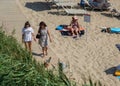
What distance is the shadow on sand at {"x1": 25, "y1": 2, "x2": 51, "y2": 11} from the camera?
1952 centimetres

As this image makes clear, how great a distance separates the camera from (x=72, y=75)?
10.6 metres

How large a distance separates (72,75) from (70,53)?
2.33m

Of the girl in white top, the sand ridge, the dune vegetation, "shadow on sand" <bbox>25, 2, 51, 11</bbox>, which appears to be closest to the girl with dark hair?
the girl in white top

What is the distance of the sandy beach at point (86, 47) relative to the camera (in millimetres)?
11188

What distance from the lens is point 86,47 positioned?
537 inches

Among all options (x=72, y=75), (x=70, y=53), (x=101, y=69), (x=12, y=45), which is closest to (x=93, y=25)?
(x=70, y=53)

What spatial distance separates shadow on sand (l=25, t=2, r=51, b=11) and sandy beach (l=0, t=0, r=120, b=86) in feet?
0.75

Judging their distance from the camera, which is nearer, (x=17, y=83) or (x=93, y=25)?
(x=17, y=83)

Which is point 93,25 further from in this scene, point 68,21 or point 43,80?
point 43,80

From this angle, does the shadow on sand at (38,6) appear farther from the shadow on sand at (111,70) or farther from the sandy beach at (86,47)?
the shadow on sand at (111,70)

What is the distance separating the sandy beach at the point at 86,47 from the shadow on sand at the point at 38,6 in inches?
9.0

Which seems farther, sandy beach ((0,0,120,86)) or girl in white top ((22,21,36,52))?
girl in white top ((22,21,36,52))

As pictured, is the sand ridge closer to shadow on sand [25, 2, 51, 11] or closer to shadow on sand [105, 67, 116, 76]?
shadow on sand [105, 67, 116, 76]

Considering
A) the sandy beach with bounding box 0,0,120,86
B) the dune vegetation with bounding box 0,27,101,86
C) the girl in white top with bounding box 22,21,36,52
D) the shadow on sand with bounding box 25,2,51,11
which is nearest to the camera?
the dune vegetation with bounding box 0,27,101,86
